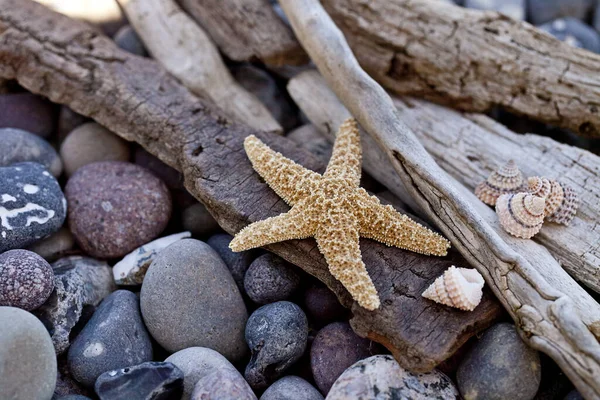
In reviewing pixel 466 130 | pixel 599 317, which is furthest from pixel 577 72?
pixel 599 317

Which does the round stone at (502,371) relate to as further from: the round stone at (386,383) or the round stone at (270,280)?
the round stone at (270,280)

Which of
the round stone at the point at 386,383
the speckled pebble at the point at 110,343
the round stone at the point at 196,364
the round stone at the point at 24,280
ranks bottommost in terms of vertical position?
the speckled pebble at the point at 110,343

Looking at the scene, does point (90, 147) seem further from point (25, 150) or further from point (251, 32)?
point (251, 32)

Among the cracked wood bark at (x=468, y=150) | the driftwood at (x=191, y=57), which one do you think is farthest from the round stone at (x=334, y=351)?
the driftwood at (x=191, y=57)

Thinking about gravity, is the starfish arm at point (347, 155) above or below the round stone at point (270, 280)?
above

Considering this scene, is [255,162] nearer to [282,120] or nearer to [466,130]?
[282,120]
